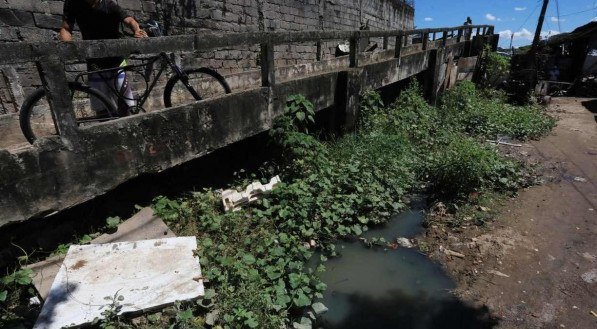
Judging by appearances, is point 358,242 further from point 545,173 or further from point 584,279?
point 545,173

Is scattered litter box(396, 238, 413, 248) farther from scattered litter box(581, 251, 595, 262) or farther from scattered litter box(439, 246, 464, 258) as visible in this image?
scattered litter box(581, 251, 595, 262)

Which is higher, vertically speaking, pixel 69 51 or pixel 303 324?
pixel 69 51

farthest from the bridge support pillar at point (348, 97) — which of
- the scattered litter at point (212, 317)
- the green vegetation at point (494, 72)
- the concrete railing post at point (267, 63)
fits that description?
the green vegetation at point (494, 72)

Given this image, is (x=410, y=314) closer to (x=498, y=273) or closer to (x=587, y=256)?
(x=498, y=273)

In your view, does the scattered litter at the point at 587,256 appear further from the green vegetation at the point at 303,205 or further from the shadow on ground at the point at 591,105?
the shadow on ground at the point at 591,105

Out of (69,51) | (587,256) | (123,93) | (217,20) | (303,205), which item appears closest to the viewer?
(69,51)

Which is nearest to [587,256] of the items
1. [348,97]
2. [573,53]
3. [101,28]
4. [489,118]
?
[348,97]

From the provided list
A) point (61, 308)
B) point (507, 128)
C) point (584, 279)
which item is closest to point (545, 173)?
point (507, 128)

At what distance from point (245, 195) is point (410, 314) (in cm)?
220

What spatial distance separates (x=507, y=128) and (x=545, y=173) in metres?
2.51

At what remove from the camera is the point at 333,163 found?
5.15m

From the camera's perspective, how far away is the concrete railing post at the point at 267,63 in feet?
13.6

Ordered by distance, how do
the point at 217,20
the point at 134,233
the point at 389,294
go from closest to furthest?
the point at 134,233
the point at 389,294
the point at 217,20

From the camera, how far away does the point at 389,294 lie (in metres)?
3.45
